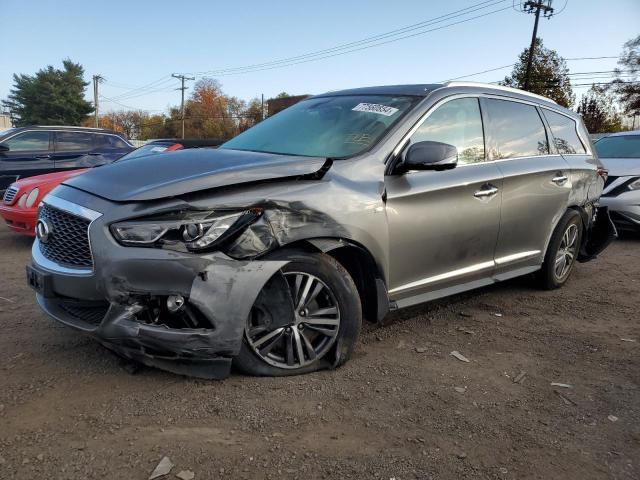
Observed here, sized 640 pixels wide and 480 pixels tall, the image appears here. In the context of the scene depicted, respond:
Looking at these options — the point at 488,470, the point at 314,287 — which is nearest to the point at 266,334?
the point at 314,287

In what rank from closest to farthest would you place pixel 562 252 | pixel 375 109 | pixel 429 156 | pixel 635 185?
pixel 429 156
pixel 375 109
pixel 562 252
pixel 635 185

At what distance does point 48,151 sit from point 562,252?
9241mm

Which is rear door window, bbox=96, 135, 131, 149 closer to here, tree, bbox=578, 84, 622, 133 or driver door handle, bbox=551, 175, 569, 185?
driver door handle, bbox=551, 175, 569, 185

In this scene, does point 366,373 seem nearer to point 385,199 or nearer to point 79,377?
point 385,199

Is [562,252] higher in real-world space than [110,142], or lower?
lower

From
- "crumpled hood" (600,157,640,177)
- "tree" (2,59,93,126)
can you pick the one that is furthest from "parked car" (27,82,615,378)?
"tree" (2,59,93,126)

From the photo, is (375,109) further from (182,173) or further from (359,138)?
(182,173)

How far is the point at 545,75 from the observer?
37781 mm

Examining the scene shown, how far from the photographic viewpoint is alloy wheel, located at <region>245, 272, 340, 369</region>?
2828 mm

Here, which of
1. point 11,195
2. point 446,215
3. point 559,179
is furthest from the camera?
point 11,195

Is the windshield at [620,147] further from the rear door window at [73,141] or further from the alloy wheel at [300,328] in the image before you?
the rear door window at [73,141]

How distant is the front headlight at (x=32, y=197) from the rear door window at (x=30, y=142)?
3.95 metres

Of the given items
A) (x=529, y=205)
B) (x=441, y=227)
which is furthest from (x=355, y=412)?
(x=529, y=205)

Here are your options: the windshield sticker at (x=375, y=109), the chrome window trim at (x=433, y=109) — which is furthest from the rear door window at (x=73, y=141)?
the chrome window trim at (x=433, y=109)
